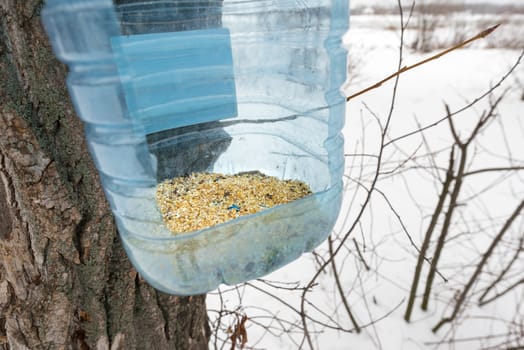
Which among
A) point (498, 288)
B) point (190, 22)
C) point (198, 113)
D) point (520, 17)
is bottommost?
point (498, 288)

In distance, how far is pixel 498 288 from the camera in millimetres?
2193

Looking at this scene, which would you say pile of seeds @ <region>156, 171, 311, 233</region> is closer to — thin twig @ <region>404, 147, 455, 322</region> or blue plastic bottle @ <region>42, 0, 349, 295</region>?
blue plastic bottle @ <region>42, 0, 349, 295</region>

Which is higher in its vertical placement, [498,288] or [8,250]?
[8,250]

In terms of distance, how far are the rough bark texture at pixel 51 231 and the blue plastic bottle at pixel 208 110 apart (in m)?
0.05

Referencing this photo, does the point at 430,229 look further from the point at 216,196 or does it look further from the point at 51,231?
the point at 51,231

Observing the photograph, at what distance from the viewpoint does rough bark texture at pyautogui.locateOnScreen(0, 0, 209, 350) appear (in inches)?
24.3

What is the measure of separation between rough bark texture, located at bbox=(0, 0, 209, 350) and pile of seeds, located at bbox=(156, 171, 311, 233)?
13cm

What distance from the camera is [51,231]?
0.70 meters

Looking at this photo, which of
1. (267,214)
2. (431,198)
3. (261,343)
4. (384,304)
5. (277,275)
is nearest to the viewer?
(267,214)

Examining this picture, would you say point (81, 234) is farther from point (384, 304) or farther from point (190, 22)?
point (384, 304)

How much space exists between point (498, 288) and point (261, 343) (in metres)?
1.29

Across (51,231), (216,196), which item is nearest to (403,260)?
(216,196)

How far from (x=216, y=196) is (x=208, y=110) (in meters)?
0.20

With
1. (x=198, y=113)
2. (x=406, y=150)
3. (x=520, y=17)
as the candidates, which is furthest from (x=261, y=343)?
(x=520, y=17)
